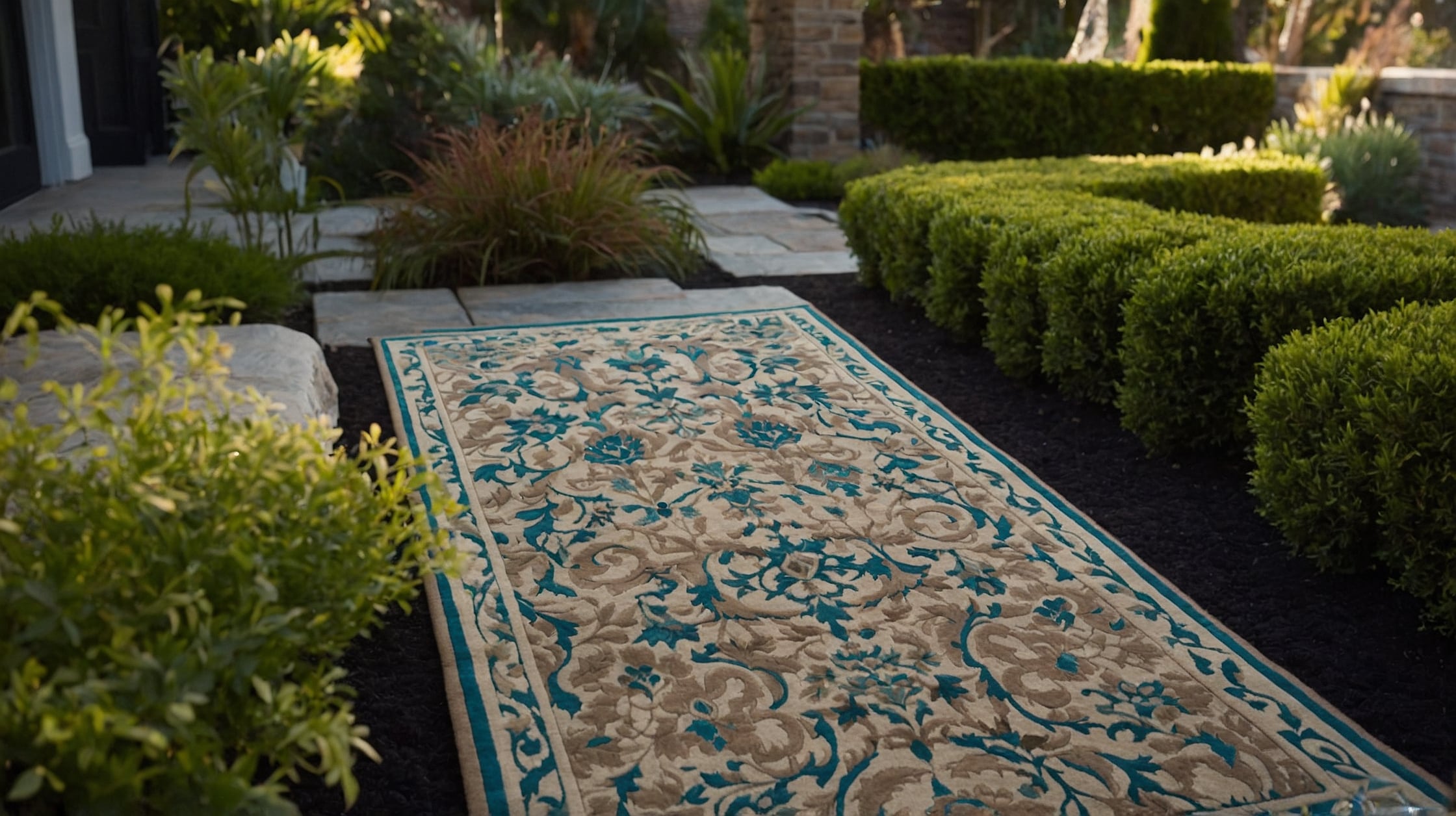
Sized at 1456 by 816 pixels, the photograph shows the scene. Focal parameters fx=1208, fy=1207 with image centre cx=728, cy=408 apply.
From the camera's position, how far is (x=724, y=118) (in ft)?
31.0

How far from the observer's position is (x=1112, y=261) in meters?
3.78

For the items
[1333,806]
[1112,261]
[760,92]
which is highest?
[760,92]

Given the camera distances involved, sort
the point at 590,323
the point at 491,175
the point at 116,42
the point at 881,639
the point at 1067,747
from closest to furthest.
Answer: the point at 1067,747 → the point at 881,639 → the point at 590,323 → the point at 491,175 → the point at 116,42

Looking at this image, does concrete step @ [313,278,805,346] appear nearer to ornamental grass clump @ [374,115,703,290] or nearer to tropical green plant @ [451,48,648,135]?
ornamental grass clump @ [374,115,703,290]

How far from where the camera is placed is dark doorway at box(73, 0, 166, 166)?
8.86m

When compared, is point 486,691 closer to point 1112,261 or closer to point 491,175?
point 1112,261

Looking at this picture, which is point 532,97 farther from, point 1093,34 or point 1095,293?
point 1093,34

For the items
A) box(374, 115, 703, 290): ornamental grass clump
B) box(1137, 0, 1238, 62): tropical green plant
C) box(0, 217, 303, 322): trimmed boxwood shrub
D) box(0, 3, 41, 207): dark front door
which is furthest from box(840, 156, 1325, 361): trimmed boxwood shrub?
box(0, 3, 41, 207): dark front door

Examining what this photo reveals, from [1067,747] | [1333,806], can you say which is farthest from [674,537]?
[1333,806]

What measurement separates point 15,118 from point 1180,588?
759 cm

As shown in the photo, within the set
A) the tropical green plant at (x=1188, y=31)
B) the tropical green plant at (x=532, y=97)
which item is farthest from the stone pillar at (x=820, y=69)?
the tropical green plant at (x=1188, y=31)

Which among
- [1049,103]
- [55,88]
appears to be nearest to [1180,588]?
[1049,103]

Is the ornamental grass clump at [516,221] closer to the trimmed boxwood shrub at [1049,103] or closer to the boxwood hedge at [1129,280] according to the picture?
the boxwood hedge at [1129,280]

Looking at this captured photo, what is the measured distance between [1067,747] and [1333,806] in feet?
1.39
